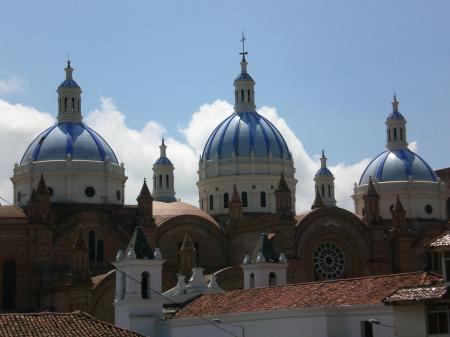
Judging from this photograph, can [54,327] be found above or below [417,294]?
below

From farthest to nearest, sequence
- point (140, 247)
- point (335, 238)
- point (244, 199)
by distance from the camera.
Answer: point (244, 199) → point (335, 238) → point (140, 247)

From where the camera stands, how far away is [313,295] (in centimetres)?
4925

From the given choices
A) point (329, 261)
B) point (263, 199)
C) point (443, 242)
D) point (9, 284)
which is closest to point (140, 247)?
point (9, 284)

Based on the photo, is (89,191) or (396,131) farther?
(396,131)

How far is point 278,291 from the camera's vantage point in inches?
2041

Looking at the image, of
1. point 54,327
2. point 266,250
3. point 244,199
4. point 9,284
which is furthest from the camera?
point 244,199

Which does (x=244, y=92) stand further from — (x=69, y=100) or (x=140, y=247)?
(x=140, y=247)

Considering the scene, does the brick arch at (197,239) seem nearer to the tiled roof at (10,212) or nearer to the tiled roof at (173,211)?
the tiled roof at (173,211)

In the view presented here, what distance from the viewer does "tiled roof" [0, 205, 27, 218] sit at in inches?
2717

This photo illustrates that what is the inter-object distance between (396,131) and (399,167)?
4.20m

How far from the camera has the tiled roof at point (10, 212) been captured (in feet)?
226

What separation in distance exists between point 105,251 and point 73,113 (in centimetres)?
1270

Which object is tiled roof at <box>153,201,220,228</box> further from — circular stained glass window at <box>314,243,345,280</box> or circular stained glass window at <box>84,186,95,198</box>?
circular stained glass window at <box>314,243,345,280</box>

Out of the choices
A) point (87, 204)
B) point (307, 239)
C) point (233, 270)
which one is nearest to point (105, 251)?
point (87, 204)
